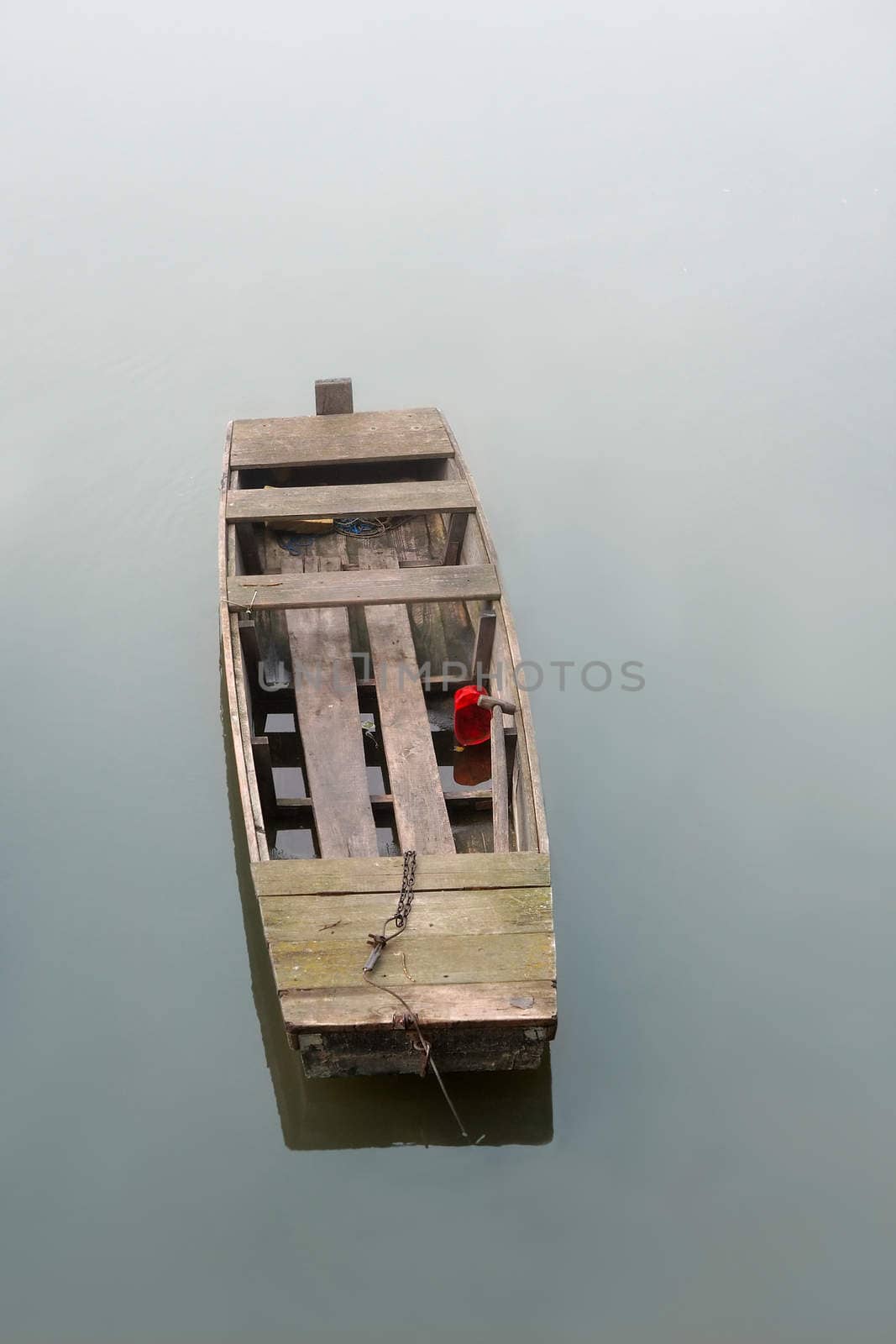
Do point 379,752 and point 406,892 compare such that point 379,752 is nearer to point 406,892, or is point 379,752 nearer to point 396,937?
point 406,892

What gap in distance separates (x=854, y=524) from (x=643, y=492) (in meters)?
1.68

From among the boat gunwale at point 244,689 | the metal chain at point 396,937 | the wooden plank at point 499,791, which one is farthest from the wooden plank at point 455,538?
the metal chain at point 396,937

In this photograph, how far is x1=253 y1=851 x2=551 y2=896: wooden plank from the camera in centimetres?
547

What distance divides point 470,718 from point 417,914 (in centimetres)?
180

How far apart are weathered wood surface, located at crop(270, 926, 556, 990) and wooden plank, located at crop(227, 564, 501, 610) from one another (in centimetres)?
228

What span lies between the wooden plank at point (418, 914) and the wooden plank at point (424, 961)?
0.11 ft

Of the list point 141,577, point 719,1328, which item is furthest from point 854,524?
point 719,1328

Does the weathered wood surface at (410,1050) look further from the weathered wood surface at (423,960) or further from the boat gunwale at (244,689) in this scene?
the boat gunwale at (244,689)

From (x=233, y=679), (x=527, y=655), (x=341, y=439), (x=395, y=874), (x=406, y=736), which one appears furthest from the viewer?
(x=341, y=439)

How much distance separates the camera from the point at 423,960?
5152mm

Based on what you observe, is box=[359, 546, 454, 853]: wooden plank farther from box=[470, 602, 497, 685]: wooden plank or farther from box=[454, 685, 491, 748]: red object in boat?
box=[470, 602, 497, 685]: wooden plank

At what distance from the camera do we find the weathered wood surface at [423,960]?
507cm

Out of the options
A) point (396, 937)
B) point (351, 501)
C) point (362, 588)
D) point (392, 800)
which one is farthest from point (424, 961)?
point (351, 501)

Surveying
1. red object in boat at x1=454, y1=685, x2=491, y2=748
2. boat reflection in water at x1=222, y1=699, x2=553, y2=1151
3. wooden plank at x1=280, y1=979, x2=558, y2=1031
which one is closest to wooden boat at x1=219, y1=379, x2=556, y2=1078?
wooden plank at x1=280, y1=979, x2=558, y2=1031
